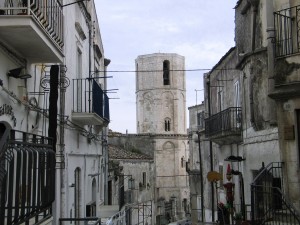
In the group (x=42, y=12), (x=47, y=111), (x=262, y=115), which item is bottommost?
(x=47, y=111)

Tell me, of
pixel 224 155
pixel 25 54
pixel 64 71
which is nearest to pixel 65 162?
pixel 64 71

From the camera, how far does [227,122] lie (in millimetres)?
16719

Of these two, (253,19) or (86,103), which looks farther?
(86,103)

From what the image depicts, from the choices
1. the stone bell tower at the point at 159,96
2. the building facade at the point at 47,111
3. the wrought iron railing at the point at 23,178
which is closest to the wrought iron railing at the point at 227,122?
the building facade at the point at 47,111

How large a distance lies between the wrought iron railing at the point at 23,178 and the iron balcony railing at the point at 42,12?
1794mm

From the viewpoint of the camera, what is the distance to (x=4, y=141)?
4.59m

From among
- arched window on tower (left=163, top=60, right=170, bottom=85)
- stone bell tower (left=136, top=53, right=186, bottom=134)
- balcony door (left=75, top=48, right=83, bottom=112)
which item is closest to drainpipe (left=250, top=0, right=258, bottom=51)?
balcony door (left=75, top=48, right=83, bottom=112)

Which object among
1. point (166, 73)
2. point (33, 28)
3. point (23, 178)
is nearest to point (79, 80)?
point (33, 28)

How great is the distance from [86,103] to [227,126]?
5602mm

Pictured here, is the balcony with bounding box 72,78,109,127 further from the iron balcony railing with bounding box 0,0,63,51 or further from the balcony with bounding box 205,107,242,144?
the balcony with bounding box 205,107,242,144

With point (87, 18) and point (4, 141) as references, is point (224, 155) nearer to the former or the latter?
point (87, 18)

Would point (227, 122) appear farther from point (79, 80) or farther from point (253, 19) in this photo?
point (79, 80)

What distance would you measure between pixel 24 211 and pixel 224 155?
14.5 metres

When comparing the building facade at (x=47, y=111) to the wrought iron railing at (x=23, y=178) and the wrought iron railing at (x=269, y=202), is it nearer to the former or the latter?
the wrought iron railing at (x=23, y=178)
